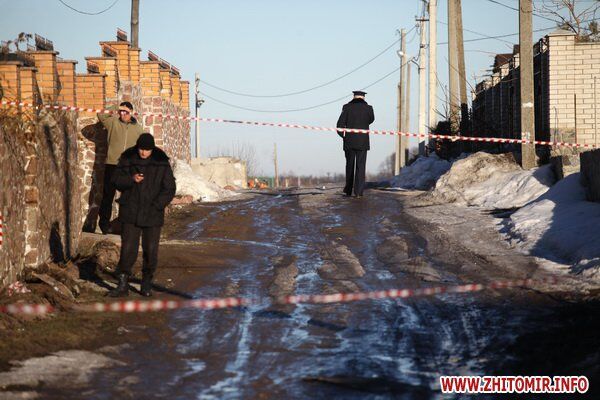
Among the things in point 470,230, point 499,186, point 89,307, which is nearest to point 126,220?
point 89,307

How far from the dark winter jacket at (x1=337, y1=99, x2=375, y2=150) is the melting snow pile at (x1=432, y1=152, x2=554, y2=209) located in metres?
2.02

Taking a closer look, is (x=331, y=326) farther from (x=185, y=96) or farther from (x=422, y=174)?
(x=185, y=96)

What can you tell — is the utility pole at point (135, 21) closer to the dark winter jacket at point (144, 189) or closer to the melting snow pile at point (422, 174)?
the melting snow pile at point (422, 174)

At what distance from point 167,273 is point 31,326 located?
10.8ft

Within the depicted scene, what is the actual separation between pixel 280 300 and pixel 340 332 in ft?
5.19

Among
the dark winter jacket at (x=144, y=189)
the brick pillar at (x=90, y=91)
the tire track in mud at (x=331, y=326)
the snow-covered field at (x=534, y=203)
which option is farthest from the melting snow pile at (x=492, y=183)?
the dark winter jacket at (x=144, y=189)

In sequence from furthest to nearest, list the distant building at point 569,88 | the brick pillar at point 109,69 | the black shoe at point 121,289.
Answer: the distant building at point 569,88 < the brick pillar at point 109,69 < the black shoe at point 121,289

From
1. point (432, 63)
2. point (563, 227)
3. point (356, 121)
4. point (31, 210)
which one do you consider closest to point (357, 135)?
point (356, 121)

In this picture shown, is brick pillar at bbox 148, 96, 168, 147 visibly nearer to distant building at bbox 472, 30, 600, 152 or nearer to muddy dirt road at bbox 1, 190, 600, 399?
muddy dirt road at bbox 1, 190, 600, 399

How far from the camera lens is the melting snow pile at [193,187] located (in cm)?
2214

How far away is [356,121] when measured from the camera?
19.1m

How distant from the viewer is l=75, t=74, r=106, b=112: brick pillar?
14746mm

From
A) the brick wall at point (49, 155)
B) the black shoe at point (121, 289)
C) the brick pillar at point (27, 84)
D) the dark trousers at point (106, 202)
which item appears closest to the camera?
the black shoe at point (121, 289)

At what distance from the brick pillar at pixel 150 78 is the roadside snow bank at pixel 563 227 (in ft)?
37.7
